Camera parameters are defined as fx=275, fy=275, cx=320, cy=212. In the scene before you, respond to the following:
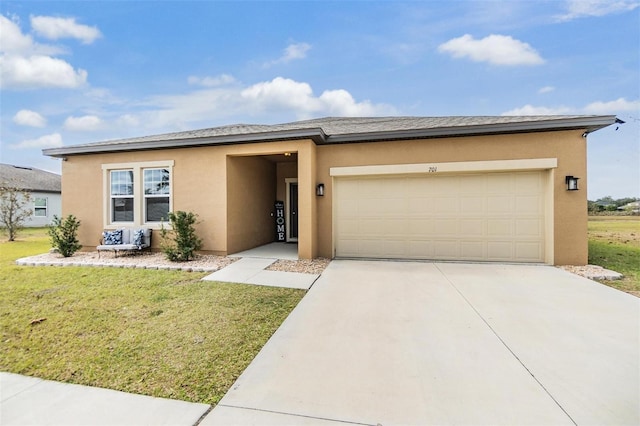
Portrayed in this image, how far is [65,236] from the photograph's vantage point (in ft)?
27.5

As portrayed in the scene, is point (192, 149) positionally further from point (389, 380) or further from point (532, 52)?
point (532, 52)

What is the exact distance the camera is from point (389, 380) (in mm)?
2594

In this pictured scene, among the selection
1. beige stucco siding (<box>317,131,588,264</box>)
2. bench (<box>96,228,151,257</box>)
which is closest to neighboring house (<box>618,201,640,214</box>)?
beige stucco siding (<box>317,131,588,264</box>)

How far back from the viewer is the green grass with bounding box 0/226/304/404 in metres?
2.67

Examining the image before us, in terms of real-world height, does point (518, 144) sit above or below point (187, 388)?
above

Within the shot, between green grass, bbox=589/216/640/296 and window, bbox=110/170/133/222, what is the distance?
12710 millimetres

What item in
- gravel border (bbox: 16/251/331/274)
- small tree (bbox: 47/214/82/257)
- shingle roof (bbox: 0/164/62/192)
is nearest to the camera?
gravel border (bbox: 16/251/331/274)

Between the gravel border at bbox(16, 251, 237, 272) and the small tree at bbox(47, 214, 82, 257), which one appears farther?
the small tree at bbox(47, 214, 82, 257)

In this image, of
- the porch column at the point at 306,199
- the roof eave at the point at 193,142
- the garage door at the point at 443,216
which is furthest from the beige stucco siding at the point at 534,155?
the roof eave at the point at 193,142

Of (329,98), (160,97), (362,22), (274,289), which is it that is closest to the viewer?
(274,289)

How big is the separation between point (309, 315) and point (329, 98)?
18.9 meters

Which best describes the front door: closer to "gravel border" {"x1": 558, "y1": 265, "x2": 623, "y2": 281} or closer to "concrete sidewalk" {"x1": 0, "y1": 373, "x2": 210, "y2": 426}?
"gravel border" {"x1": 558, "y1": 265, "x2": 623, "y2": 281}

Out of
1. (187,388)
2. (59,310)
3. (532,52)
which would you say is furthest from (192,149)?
(532,52)

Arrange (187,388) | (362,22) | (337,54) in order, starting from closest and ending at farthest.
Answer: (187,388) < (362,22) < (337,54)
